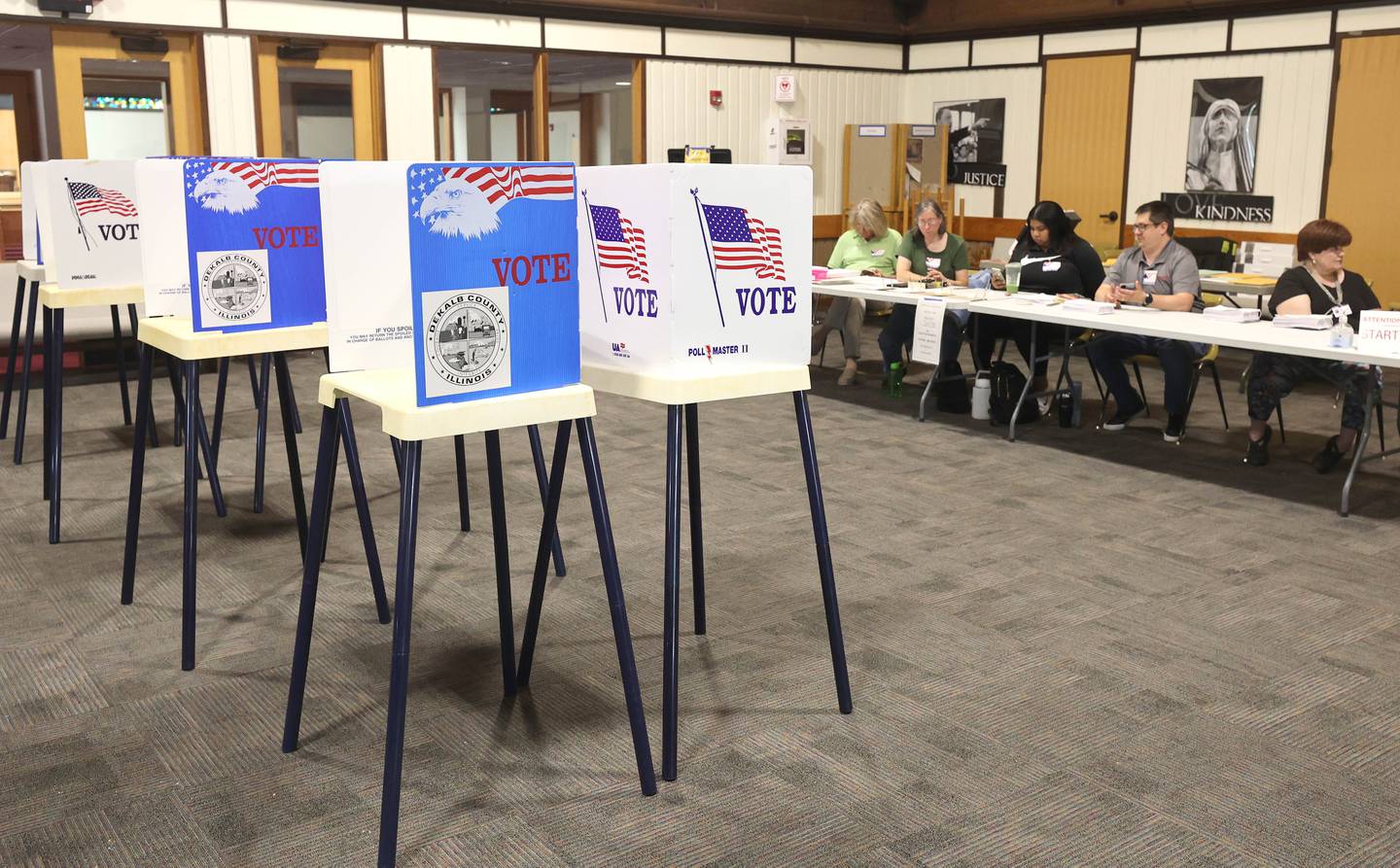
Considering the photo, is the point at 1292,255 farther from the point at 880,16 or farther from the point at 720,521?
the point at 720,521

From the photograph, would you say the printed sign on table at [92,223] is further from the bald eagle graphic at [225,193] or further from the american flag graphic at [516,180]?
the american flag graphic at [516,180]

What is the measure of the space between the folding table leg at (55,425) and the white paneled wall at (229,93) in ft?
14.6

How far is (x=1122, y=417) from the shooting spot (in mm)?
6449

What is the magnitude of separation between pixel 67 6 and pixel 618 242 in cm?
691

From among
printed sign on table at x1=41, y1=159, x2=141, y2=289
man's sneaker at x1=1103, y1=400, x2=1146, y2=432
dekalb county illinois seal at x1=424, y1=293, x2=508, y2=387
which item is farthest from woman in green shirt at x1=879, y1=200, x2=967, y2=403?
dekalb county illinois seal at x1=424, y1=293, x2=508, y2=387

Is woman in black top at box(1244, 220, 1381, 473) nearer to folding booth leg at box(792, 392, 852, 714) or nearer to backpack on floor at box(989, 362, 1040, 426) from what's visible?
backpack on floor at box(989, 362, 1040, 426)

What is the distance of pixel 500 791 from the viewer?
2.61 metres

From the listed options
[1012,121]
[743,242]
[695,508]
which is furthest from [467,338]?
[1012,121]

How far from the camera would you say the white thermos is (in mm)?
6566

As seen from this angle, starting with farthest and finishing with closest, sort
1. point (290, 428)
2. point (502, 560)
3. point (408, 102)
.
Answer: point (408, 102) < point (290, 428) < point (502, 560)

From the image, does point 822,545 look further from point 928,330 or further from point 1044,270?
point 1044,270

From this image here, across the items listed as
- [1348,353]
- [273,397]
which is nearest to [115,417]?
[273,397]

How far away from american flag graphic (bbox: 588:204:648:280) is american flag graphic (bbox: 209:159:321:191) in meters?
0.89

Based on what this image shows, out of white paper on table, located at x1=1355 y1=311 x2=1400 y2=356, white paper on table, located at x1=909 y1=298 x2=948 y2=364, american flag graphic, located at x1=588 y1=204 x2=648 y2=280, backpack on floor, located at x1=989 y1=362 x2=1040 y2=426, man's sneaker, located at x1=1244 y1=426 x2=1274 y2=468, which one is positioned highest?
american flag graphic, located at x1=588 y1=204 x2=648 y2=280
